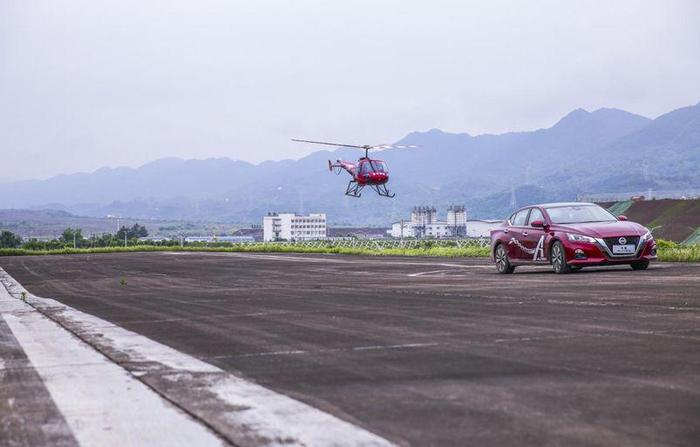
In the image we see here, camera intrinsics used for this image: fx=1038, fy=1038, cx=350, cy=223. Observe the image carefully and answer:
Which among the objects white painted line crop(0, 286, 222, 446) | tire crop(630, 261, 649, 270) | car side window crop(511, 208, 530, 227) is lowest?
white painted line crop(0, 286, 222, 446)

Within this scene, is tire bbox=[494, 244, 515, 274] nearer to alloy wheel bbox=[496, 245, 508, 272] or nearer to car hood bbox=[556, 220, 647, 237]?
alloy wheel bbox=[496, 245, 508, 272]

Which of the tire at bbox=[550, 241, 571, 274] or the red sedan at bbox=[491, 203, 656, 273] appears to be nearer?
the red sedan at bbox=[491, 203, 656, 273]

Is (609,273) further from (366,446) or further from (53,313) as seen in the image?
(366,446)

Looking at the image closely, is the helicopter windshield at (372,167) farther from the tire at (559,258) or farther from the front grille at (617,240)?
the front grille at (617,240)

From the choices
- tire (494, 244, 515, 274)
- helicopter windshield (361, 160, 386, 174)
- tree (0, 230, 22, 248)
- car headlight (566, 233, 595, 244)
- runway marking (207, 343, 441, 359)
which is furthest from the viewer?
tree (0, 230, 22, 248)

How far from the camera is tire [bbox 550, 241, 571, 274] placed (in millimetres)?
20492

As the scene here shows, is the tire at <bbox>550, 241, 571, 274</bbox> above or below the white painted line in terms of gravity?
above

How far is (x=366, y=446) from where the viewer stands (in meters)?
4.61

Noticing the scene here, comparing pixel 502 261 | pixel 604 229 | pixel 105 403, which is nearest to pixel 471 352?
pixel 105 403

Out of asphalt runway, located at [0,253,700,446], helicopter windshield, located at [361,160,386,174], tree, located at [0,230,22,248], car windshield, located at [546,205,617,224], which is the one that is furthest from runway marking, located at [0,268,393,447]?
tree, located at [0,230,22,248]

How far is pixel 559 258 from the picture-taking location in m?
20.7

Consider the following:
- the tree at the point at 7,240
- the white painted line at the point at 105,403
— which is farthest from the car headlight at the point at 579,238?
the tree at the point at 7,240

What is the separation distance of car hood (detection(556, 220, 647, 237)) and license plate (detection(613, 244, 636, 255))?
0.24 meters

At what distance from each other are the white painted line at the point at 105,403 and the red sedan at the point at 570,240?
42.0 ft
